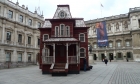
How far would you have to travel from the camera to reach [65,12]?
887 inches

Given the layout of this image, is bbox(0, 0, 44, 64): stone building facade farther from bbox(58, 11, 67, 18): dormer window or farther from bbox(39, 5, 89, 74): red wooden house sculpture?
bbox(58, 11, 67, 18): dormer window

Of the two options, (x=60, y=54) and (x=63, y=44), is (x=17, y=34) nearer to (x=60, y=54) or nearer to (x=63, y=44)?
(x=60, y=54)

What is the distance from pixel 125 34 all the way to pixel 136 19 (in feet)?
27.3

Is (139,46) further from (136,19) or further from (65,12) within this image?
(65,12)

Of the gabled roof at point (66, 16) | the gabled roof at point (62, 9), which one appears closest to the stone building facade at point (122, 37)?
the gabled roof at point (66, 16)

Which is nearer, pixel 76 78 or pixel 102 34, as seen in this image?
pixel 76 78

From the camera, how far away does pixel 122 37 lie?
191 feet

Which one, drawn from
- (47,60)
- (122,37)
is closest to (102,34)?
(122,37)

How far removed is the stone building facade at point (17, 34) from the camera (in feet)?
94.1

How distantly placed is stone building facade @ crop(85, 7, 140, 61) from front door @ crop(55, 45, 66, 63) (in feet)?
125

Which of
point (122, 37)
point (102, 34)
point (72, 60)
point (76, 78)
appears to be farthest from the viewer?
point (122, 37)

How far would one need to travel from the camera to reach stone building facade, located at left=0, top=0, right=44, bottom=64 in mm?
28675

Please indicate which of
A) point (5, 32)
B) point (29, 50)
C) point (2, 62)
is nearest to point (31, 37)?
point (29, 50)

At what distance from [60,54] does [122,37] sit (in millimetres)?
43947
